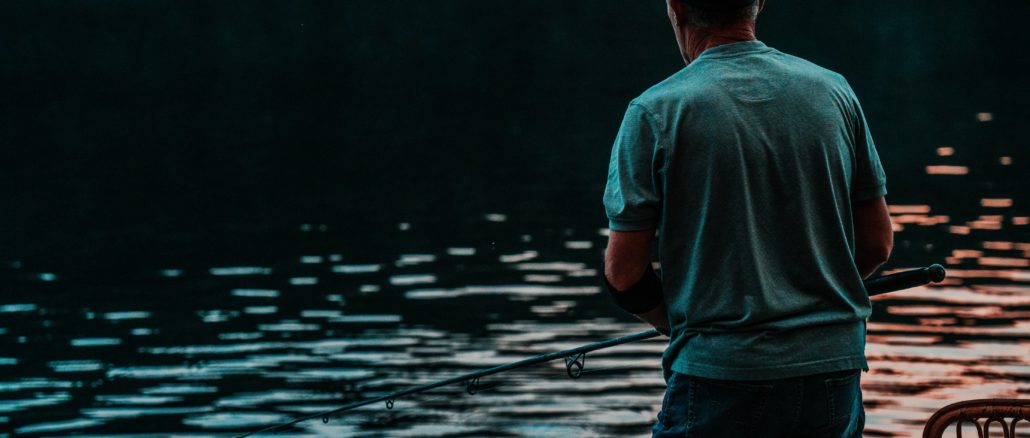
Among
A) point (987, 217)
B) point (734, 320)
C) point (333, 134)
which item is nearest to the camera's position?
point (734, 320)

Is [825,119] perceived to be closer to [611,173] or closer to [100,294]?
[611,173]

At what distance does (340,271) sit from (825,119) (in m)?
11.5

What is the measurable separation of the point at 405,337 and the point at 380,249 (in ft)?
13.4

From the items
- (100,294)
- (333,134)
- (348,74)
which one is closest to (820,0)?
(348,74)

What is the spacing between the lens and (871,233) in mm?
2760

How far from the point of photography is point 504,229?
52.2 ft

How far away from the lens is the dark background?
1814 centimetres

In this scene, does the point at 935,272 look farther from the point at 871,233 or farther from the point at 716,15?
the point at 716,15

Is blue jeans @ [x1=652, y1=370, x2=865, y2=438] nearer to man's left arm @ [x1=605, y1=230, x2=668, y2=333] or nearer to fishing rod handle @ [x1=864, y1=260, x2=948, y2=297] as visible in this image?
man's left arm @ [x1=605, y1=230, x2=668, y2=333]

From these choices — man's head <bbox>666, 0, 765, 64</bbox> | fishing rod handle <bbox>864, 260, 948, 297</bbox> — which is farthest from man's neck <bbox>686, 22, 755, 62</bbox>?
fishing rod handle <bbox>864, 260, 948, 297</bbox>

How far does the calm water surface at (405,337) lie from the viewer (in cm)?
895

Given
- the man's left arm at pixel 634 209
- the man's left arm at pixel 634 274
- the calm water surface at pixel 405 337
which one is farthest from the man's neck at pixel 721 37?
the calm water surface at pixel 405 337

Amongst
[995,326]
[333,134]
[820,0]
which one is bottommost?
[995,326]

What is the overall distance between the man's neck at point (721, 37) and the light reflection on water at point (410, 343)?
5.97 metres
